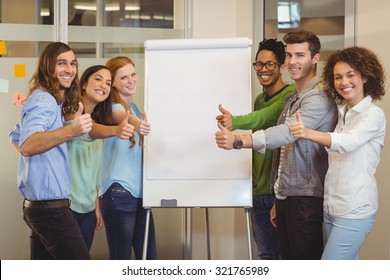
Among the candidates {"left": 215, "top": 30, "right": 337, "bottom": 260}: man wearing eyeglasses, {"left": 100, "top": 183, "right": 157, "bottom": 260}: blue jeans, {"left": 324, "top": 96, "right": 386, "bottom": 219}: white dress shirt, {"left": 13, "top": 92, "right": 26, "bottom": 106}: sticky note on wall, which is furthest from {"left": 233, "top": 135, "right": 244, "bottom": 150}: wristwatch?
{"left": 13, "top": 92, "right": 26, "bottom": 106}: sticky note on wall

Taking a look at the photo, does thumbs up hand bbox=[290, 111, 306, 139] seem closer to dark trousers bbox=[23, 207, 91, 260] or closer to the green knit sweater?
the green knit sweater

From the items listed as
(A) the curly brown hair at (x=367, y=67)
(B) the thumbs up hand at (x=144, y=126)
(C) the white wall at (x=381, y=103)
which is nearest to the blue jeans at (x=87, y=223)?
(B) the thumbs up hand at (x=144, y=126)

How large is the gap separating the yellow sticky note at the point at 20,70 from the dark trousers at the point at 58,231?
1610 millimetres

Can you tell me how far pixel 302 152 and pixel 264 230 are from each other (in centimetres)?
88

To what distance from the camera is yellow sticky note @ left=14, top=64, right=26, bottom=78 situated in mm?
4357

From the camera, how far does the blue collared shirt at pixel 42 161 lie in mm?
2918

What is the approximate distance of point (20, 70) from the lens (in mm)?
4371

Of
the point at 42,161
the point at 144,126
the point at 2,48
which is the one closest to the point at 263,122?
the point at 144,126

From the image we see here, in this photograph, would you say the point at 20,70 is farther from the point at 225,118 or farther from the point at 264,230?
the point at 264,230

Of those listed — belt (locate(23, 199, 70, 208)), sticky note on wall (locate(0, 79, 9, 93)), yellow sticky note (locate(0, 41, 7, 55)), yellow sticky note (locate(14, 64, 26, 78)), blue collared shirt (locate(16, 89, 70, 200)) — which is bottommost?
belt (locate(23, 199, 70, 208))

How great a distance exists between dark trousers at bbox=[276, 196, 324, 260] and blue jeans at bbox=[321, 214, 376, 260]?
0.20 metres
